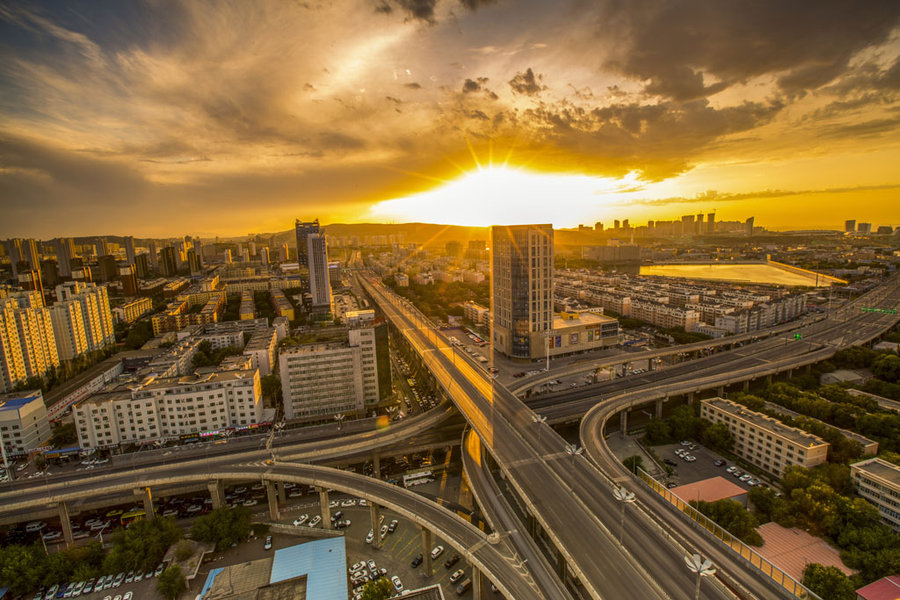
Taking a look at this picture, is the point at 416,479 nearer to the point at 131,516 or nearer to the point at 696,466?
the point at 131,516

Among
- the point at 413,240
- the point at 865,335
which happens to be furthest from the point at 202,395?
the point at 413,240

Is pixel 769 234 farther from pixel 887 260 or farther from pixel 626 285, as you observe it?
pixel 626 285

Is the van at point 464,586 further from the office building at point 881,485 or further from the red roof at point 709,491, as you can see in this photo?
the office building at point 881,485

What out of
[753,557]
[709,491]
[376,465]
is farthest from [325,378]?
[753,557]

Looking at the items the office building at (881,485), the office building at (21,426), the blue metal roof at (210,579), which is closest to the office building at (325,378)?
the blue metal roof at (210,579)

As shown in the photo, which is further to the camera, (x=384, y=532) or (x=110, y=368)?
(x=110, y=368)

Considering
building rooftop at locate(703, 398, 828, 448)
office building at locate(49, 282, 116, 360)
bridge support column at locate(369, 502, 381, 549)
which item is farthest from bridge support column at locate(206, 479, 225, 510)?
office building at locate(49, 282, 116, 360)
